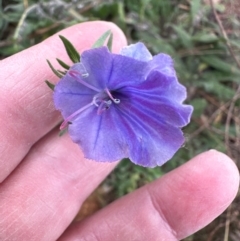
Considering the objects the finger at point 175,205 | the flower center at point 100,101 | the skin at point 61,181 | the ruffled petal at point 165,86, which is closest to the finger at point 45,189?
the skin at point 61,181

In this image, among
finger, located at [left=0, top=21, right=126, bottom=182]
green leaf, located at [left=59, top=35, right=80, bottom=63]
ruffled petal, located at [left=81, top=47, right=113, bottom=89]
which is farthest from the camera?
finger, located at [left=0, top=21, right=126, bottom=182]

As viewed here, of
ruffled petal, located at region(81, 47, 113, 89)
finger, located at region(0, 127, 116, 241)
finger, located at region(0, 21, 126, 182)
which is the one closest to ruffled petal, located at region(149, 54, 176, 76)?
ruffled petal, located at region(81, 47, 113, 89)

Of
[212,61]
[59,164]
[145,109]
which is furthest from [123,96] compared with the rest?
[212,61]

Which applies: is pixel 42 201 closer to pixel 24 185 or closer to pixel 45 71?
pixel 24 185

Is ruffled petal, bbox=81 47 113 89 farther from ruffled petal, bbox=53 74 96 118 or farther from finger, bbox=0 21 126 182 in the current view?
finger, bbox=0 21 126 182

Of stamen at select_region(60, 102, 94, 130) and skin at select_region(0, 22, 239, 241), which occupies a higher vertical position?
stamen at select_region(60, 102, 94, 130)

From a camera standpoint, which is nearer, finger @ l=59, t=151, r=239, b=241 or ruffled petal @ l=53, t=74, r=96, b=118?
ruffled petal @ l=53, t=74, r=96, b=118
